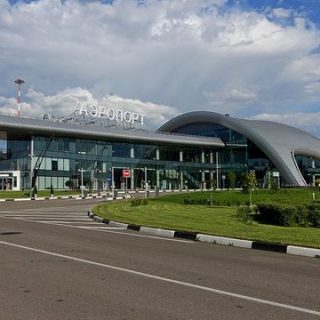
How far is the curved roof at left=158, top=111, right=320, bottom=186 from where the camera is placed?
85188 mm

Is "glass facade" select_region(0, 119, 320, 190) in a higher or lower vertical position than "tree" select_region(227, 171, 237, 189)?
higher

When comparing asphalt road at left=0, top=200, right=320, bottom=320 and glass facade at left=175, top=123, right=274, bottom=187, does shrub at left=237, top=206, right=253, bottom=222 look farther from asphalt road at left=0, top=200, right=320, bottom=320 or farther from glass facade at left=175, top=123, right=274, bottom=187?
glass facade at left=175, top=123, right=274, bottom=187

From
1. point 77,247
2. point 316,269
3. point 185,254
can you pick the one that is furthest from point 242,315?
point 77,247

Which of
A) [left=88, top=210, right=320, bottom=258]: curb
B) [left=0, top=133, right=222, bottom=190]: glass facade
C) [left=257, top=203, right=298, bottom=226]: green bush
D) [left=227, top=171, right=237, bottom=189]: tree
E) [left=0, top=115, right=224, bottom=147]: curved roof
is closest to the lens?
[left=88, top=210, right=320, bottom=258]: curb

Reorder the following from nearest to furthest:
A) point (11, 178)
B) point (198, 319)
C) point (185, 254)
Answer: point (198, 319) < point (185, 254) < point (11, 178)

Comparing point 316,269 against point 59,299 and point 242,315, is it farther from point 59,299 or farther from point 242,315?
point 59,299

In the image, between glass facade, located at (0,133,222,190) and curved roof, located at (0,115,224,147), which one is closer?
curved roof, located at (0,115,224,147)

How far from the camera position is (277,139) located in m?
89.7

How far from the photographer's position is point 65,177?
74.6m

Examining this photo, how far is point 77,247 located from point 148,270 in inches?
154

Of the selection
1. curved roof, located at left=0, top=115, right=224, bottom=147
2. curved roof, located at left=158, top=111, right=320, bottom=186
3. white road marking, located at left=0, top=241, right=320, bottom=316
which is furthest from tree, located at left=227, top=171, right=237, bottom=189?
white road marking, located at left=0, top=241, right=320, bottom=316

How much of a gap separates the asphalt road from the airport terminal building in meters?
57.1

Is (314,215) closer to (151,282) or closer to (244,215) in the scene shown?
(244,215)

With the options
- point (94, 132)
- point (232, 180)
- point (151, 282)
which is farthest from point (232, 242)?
point (232, 180)
